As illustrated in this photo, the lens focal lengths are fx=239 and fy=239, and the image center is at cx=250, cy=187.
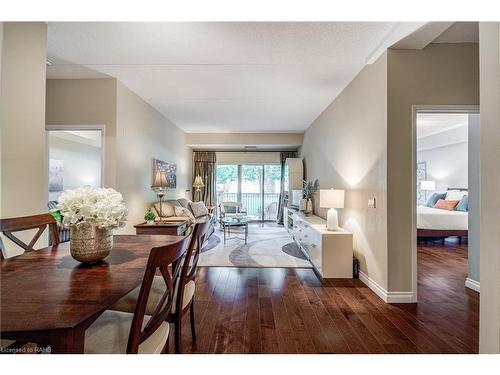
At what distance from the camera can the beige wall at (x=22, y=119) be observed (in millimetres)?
1911

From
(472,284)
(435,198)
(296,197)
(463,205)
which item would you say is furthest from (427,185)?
(472,284)

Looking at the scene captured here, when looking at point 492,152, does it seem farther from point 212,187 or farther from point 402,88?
point 212,187

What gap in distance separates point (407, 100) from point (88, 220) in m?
2.95

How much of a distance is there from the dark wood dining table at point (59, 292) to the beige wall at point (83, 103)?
7.21 feet

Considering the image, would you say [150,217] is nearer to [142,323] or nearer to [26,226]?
[26,226]

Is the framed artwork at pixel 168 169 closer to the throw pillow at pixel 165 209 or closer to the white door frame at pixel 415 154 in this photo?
the throw pillow at pixel 165 209

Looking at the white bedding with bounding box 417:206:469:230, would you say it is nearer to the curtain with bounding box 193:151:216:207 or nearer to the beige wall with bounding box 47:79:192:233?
the beige wall with bounding box 47:79:192:233

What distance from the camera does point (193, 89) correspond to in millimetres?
3602

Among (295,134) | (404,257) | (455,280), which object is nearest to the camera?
(404,257)

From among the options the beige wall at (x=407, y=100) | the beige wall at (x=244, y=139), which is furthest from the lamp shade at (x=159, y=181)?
the beige wall at (x=407, y=100)

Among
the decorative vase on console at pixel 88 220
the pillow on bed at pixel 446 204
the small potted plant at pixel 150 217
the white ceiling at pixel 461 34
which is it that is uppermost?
the white ceiling at pixel 461 34

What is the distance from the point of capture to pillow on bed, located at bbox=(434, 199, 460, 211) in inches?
209
